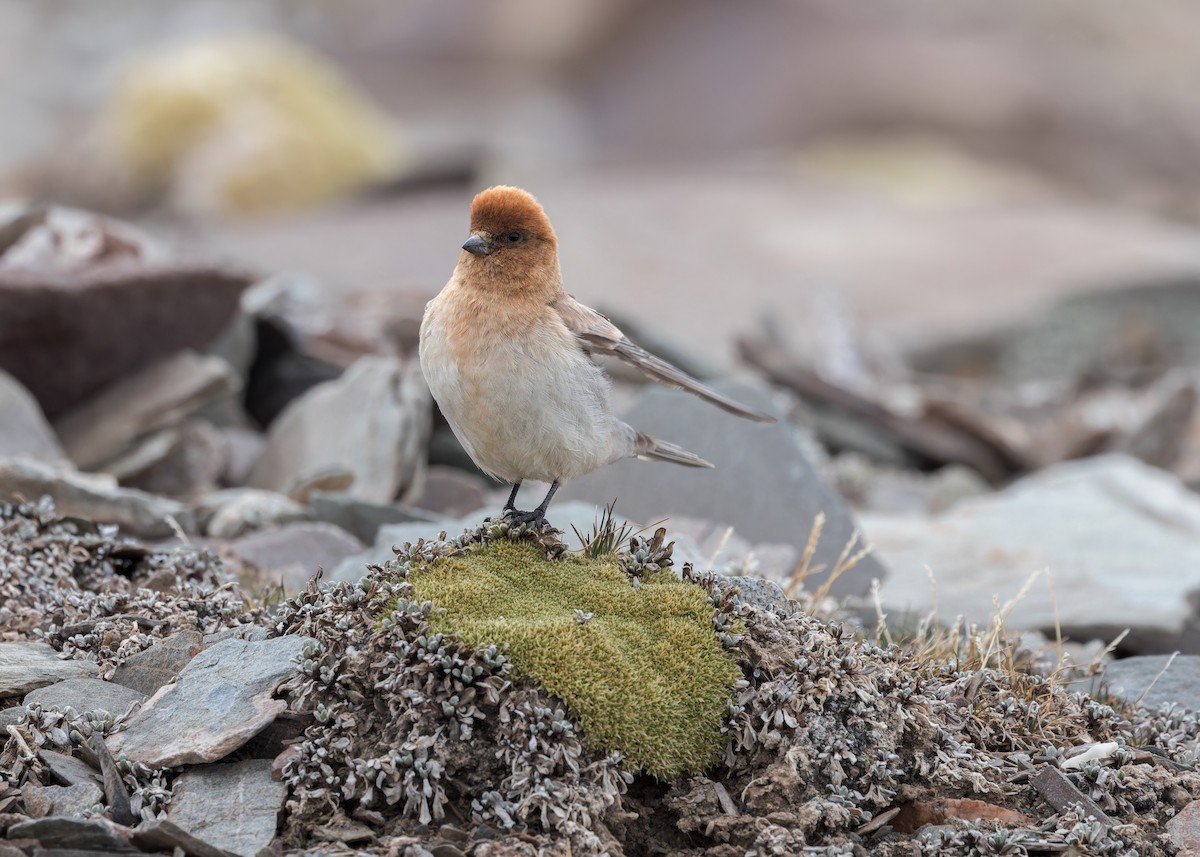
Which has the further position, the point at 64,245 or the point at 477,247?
the point at 64,245

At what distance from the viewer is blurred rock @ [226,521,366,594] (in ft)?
20.4

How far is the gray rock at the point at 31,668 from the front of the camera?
4.24 m

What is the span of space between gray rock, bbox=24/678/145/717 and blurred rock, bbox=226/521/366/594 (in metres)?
1.72

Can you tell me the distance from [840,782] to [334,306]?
373 inches

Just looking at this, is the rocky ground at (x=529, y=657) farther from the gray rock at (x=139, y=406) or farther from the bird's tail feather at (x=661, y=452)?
the bird's tail feather at (x=661, y=452)

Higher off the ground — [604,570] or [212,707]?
[604,570]

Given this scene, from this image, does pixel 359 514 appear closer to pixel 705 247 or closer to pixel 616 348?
pixel 616 348

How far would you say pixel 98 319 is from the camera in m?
8.08

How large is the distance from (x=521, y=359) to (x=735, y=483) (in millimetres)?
2734

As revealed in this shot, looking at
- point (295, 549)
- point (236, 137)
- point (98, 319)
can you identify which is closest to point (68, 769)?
point (295, 549)

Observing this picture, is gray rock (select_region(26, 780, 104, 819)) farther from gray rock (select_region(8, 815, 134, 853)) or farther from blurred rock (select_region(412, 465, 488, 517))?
blurred rock (select_region(412, 465, 488, 517))

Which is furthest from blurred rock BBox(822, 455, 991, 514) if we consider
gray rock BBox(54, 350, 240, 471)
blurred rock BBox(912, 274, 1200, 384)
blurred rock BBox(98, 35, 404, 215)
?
blurred rock BBox(98, 35, 404, 215)

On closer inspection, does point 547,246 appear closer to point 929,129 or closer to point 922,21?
point 929,129

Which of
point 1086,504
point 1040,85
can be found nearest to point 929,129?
point 1040,85
